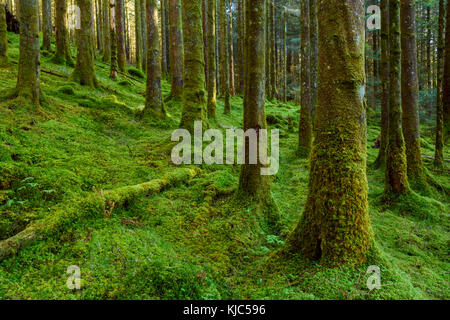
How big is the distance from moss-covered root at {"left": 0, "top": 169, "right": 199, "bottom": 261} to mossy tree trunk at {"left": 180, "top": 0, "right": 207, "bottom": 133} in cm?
249

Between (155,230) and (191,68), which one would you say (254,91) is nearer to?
(155,230)

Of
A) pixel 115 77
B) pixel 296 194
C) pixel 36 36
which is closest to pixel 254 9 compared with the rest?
pixel 296 194

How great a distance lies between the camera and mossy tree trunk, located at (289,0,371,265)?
2822 millimetres

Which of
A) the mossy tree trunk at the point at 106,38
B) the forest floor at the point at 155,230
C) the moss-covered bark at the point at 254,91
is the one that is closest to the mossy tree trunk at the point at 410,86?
the forest floor at the point at 155,230

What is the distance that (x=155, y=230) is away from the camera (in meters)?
3.97

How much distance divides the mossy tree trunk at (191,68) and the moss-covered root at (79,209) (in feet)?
8.17

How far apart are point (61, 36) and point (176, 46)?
18.7 feet

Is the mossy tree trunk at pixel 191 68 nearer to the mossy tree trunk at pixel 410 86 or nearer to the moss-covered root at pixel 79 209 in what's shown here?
the moss-covered root at pixel 79 209

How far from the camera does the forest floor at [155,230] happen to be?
2.61 metres

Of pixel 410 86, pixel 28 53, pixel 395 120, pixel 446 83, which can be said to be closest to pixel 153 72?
pixel 28 53

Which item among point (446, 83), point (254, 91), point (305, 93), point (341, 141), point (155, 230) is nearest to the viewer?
point (341, 141)

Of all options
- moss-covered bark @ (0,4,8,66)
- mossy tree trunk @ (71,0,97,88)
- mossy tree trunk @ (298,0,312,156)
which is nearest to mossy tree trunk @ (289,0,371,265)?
mossy tree trunk @ (298,0,312,156)

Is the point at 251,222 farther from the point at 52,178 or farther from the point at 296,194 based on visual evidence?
the point at 52,178

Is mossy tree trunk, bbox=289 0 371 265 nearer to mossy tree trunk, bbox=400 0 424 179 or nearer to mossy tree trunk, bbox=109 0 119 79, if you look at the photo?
mossy tree trunk, bbox=400 0 424 179
